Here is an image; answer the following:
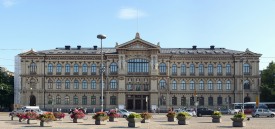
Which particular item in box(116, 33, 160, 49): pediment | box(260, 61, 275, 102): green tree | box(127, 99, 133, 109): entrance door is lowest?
box(127, 99, 133, 109): entrance door

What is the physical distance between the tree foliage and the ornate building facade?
7.15m

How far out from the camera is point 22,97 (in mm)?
80938

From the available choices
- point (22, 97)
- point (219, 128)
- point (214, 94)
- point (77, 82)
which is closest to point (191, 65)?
point (214, 94)

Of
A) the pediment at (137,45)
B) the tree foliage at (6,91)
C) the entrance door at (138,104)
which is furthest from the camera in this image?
the tree foliage at (6,91)

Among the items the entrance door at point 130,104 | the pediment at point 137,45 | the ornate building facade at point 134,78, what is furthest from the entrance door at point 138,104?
the pediment at point 137,45

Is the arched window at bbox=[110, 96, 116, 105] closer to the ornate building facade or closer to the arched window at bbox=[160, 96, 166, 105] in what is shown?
the ornate building facade

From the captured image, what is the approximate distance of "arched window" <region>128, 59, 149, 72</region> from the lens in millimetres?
79562

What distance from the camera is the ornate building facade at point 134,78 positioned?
7956 centimetres

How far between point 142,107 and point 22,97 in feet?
96.9

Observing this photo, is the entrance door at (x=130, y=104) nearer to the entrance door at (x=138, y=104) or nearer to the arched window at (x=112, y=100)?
the entrance door at (x=138, y=104)

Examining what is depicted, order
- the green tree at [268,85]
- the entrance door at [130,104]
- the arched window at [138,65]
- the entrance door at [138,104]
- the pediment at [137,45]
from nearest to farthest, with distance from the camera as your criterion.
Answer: the pediment at [137,45]
the arched window at [138,65]
the green tree at [268,85]
the entrance door at [138,104]
the entrance door at [130,104]

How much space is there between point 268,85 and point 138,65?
33.1 m

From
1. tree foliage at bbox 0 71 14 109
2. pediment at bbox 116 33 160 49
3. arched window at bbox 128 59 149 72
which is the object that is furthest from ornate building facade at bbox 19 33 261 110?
tree foliage at bbox 0 71 14 109

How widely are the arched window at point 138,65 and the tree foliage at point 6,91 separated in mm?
32747
